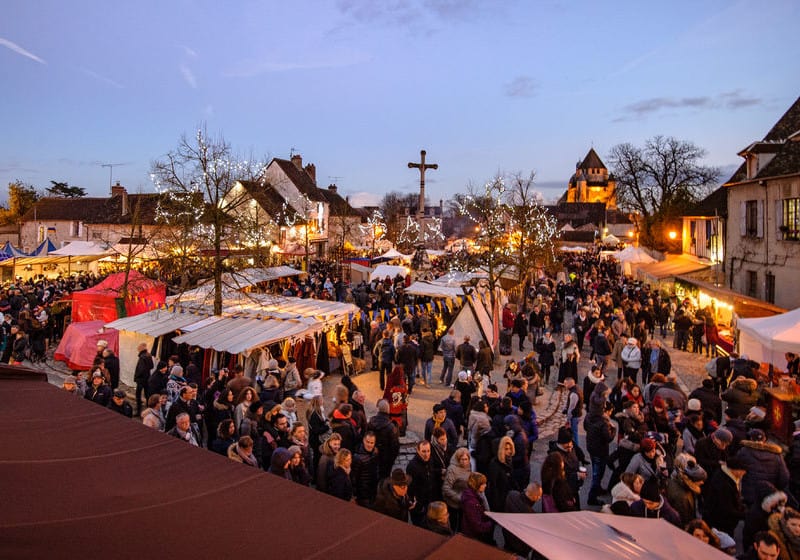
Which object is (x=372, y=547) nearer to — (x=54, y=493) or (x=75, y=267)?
(x=54, y=493)

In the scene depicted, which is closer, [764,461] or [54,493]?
[54,493]

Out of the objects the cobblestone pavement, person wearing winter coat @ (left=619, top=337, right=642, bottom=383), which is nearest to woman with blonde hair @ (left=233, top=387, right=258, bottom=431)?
the cobblestone pavement

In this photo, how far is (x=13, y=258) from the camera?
2619 centimetres

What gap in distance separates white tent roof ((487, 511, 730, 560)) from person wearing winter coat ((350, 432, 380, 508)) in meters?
2.49

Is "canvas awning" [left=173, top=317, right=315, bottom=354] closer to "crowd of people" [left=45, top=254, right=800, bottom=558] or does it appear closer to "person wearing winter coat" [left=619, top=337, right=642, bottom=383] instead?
"crowd of people" [left=45, top=254, right=800, bottom=558]

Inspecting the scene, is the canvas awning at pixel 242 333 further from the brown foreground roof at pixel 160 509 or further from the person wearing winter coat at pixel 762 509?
the person wearing winter coat at pixel 762 509

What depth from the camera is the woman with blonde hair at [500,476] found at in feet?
19.0

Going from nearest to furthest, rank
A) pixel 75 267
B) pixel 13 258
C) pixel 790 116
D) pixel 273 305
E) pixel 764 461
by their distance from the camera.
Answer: pixel 764 461 → pixel 273 305 → pixel 790 116 → pixel 13 258 → pixel 75 267

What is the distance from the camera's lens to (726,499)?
216 inches

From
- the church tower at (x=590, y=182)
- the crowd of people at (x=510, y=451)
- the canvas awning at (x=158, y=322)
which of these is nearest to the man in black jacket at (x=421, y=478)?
the crowd of people at (x=510, y=451)

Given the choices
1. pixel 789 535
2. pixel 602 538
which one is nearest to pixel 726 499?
pixel 789 535

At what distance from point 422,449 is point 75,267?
33084 millimetres

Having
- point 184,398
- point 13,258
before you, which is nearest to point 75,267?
point 13,258

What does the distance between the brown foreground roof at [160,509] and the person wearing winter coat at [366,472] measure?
2.91 m
